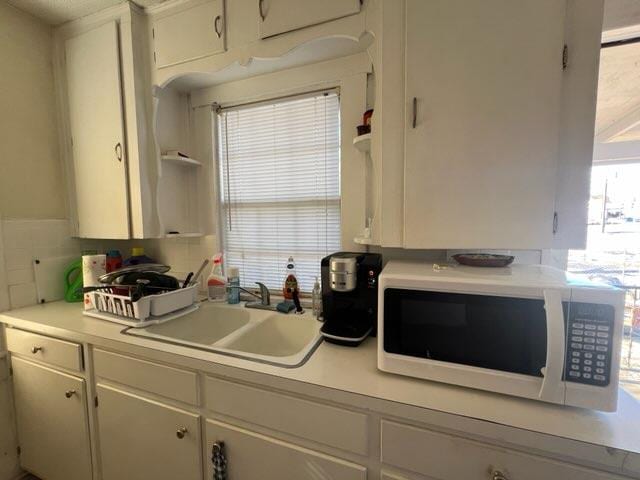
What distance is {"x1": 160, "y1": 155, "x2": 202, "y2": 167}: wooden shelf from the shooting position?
1.58 m

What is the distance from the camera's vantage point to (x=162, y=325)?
134cm

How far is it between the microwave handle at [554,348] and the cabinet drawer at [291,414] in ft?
1.51

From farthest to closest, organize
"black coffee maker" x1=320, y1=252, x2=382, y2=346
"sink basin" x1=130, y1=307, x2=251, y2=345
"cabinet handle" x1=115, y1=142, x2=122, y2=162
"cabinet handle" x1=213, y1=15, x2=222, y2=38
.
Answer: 1. "cabinet handle" x1=115, y1=142, x2=122, y2=162
2. "sink basin" x1=130, y1=307, x2=251, y2=345
3. "cabinet handle" x1=213, y1=15, x2=222, y2=38
4. "black coffee maker" x1=320, y1=252, x2=382, y2=346

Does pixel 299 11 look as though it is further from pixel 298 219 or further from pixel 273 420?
pixel 273 420

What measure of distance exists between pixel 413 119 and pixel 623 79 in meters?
1.19

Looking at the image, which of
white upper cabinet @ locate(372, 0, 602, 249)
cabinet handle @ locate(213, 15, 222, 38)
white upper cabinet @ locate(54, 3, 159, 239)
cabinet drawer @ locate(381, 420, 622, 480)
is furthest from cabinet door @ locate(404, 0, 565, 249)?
white upper cabinet @ locate(54, 3, 159, 239)

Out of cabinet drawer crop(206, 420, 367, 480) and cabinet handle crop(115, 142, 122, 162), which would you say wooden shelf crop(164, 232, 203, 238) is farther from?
cabinet drawer crop(206, 420, 367, 480)

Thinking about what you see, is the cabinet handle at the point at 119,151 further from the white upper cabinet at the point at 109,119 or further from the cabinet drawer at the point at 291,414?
the cabinet drawer at the point at 291,414

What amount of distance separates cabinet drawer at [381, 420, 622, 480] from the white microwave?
0.44 feet

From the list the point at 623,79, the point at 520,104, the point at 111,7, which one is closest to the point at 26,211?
the point at 111,7

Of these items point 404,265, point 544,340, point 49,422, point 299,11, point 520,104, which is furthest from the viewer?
point 49,422

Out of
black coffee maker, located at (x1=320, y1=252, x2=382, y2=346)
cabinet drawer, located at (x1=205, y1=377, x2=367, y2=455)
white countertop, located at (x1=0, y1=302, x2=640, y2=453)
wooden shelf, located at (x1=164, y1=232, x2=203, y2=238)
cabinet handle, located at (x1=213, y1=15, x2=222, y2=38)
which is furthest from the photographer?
wooden shelf, located at (x1=164, y1=232, x2=203, y2=238)

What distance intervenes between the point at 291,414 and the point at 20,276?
1699mm

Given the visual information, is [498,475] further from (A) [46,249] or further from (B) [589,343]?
(A) [46,249]
